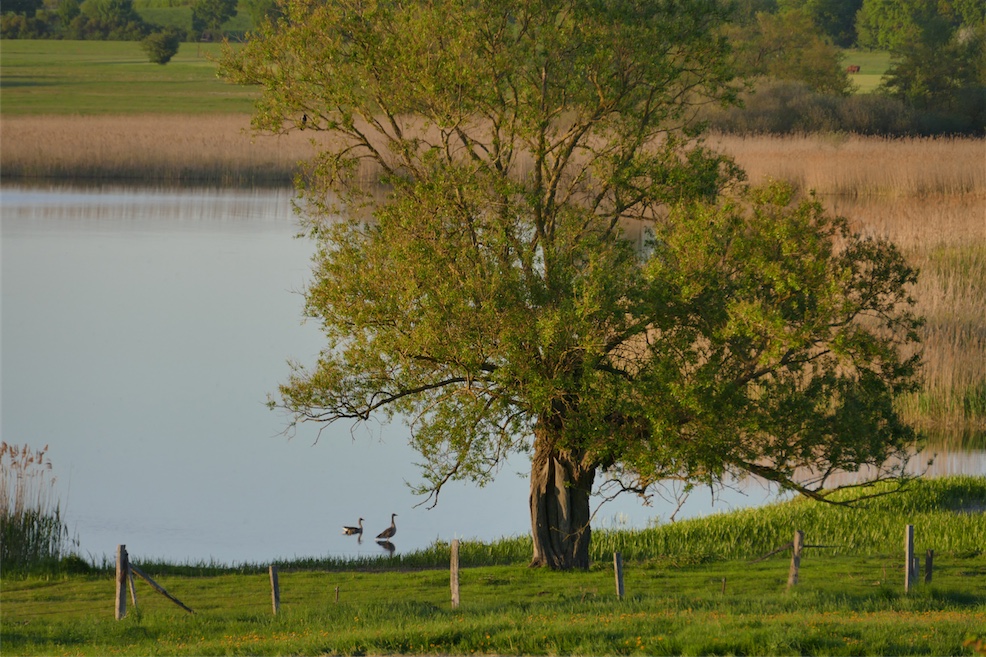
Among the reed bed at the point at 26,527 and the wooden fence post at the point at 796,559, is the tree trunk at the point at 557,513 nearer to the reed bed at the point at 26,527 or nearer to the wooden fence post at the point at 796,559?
the wooden fence post at the point at 796,559

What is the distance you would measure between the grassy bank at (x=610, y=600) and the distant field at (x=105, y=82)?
61.6 meters

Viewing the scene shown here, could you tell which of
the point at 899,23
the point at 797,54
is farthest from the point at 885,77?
the point at 899,23

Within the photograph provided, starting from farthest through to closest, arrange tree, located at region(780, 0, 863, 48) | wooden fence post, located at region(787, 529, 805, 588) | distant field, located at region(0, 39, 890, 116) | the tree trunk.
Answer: tree, located at region(780, 0, 863, 48) < distant field, located at region(0, 39, 890, 116) < the tree trunk < wooden fence post, located at region(787, 529, 805, 588)

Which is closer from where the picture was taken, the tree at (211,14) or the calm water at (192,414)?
the calm water at (192,414)

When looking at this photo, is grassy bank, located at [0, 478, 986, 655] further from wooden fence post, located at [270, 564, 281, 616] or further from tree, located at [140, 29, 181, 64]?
tree, located at [140, 29, 181, 64]

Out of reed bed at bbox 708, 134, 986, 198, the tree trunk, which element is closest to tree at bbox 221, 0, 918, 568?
the tree trunk

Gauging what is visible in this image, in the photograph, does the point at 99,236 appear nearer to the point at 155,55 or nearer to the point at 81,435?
the point at 81,435

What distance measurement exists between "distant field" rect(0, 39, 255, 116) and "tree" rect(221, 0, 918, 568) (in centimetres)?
6251

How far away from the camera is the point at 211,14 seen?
128500mm

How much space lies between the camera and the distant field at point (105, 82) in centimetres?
8650

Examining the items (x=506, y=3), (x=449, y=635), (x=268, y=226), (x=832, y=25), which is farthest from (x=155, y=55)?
(x=449, y=635)

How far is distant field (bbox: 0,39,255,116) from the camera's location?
86.5m

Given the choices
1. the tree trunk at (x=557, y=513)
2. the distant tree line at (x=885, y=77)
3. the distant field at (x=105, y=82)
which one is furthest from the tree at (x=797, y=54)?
the tree trunk at (x=557, y=513)

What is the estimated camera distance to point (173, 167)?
203 ft
